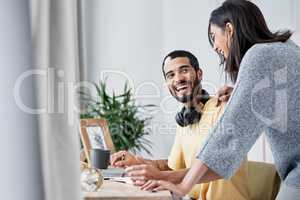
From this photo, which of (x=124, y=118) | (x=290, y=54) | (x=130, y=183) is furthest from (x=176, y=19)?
(x=290, y=54)

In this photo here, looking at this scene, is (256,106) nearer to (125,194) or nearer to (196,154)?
(125,194)

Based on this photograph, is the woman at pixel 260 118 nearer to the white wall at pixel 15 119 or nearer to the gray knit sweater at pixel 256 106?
the gray knit sweater at pixel 256 106

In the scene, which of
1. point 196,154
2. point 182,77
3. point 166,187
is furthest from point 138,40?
point 166,187

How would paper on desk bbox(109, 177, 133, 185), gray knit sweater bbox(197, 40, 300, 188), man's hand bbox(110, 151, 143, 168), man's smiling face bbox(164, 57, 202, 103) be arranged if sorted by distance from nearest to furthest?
gray knit sweater bbox(197, 40, 300, 188) < paper on desk bbox(109, 177, 133, 185) < man's hand bbox(110, 151, 143, 168) < man's smiling face bbox(164, 57, 202, 103)

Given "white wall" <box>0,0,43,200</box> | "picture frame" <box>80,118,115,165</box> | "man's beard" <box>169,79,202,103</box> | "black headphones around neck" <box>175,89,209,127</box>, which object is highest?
"white wall" <box>0,0,43,200</box>

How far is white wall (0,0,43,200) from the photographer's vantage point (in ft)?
1.84

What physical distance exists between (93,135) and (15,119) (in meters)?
1.10

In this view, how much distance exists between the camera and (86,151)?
1.53 meters

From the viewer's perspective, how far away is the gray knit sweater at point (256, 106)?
2.83 ft

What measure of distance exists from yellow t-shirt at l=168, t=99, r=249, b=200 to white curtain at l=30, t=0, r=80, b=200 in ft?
2.65

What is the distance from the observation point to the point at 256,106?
863 millimetres

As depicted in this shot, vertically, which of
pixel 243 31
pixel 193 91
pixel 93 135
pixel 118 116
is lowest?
pixel 118 116

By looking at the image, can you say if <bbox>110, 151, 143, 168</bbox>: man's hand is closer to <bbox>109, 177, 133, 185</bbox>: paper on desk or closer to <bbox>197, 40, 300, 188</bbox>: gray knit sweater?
<bbox>109, 177, 133, 185</bbox>: paper on desk

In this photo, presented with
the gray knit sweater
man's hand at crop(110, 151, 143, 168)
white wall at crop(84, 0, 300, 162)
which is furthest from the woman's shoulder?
white wall at crop(84, 0, 300, 162)
